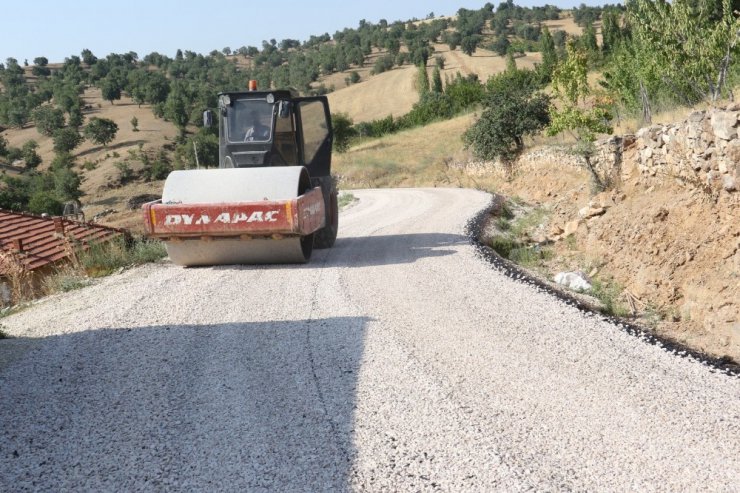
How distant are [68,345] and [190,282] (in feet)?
9.26

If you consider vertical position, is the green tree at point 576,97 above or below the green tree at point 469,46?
below

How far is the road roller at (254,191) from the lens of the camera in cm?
1017

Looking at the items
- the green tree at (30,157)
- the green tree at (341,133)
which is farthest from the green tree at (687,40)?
the green tree at (30,157)

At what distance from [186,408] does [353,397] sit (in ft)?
4.48

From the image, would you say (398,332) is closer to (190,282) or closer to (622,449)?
(622,449)

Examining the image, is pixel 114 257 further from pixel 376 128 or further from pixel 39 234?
pixel 376 128

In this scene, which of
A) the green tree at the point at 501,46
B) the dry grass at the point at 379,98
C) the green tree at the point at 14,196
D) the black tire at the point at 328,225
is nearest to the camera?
the black tire at the point at 328,225

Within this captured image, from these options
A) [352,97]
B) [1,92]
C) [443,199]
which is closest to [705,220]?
[443,199]

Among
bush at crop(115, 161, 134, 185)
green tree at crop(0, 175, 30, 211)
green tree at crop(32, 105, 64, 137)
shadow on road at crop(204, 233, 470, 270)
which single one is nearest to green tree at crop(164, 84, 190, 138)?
bush at crop(115, 161, 134, 185)

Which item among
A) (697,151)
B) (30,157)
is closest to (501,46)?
(30,157)

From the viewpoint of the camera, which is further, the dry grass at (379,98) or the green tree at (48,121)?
the green tree at (48,121)

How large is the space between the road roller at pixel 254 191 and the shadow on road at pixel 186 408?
267cm

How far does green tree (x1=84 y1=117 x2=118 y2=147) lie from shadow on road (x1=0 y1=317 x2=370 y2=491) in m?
84.8

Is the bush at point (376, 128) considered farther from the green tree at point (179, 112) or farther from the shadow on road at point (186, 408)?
the shadow on road at point (186, 408)
